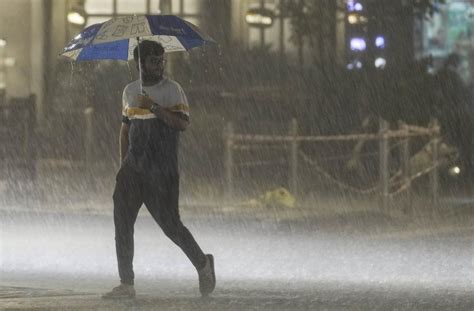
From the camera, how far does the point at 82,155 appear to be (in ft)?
70.7

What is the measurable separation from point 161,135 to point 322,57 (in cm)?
1731

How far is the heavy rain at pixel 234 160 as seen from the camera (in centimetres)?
804

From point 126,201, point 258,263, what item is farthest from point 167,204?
point 258,263

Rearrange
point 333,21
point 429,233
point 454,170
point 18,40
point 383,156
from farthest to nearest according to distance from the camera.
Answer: point 18,40 → point 333,21 → point 454,170 → point 383,156 → point 429,233

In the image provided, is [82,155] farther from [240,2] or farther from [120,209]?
[120,209]

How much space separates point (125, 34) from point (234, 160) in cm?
1153

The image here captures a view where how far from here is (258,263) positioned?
35.9ft

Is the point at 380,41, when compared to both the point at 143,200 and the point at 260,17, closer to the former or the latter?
the point at 260,17

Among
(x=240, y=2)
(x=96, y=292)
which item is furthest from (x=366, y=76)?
(x=96, y=292)

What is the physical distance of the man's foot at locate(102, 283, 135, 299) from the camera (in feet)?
26.1

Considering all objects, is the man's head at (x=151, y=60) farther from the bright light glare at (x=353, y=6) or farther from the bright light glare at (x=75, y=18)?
the bright light glare at (x=75, y=18)

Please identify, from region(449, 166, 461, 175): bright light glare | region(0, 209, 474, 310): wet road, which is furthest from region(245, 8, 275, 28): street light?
region(0, 209, 474, 310): wet road

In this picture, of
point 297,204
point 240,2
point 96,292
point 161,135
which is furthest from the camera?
point 240,2

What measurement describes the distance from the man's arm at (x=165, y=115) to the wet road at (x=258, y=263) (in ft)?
4.14
